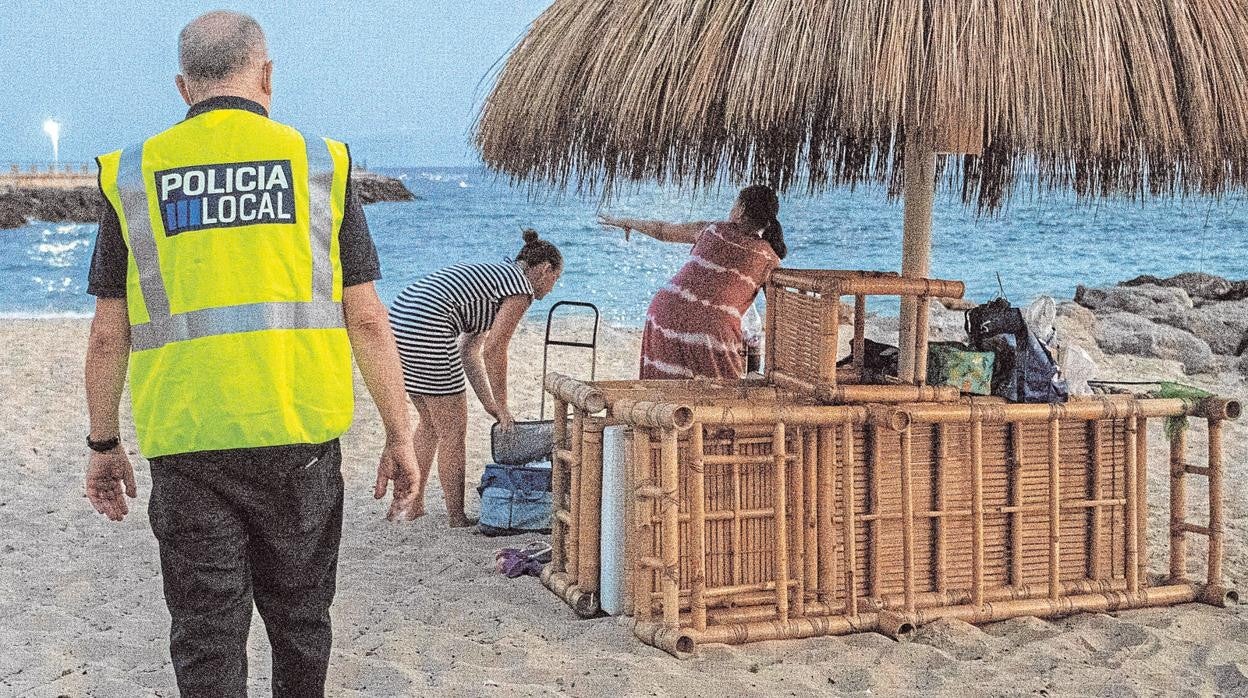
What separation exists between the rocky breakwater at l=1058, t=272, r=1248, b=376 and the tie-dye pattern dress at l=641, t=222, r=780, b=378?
23.8 feet

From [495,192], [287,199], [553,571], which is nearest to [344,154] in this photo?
[287,199]

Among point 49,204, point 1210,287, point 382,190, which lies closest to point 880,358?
point 1210,287

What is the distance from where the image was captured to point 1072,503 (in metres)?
3.88

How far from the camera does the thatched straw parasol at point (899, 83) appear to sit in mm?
3213

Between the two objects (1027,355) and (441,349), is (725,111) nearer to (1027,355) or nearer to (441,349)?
(1027,355)

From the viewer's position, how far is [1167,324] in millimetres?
12672

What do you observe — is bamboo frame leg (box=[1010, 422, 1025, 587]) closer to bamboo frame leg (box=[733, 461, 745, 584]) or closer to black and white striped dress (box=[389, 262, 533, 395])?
bamboo frame leg (box=[733, 461, 745, 584])

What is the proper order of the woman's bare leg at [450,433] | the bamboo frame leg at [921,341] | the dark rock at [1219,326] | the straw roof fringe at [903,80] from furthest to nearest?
the dark rock at [1219,326]
the woman's bare leg at [450,433]
the bamboo frame leg at [921,341]
the straw roof fringe at [903,80]

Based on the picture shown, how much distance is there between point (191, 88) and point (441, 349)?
2576 millimetres

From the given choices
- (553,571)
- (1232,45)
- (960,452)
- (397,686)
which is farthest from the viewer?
(553,571)

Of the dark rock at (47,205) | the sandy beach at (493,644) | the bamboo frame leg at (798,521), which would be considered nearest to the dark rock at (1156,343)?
the sandy beach at (493,644)

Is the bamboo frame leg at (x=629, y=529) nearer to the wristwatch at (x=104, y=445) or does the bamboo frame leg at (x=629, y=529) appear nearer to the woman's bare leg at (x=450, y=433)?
the woman's bare leg at (x=450, y=433)

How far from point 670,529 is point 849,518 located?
0.58 metres

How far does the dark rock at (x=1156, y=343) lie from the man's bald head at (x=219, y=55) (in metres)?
9.96
